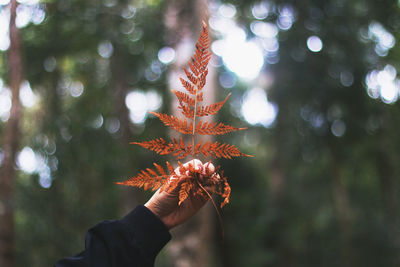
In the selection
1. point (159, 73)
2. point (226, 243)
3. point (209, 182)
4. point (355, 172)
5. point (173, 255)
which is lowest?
point (226, 243)

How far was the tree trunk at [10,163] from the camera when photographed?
4.43m

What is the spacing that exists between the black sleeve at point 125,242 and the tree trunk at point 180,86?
6.93ft

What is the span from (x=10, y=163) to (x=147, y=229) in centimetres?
391

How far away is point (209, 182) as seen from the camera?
1312 mm

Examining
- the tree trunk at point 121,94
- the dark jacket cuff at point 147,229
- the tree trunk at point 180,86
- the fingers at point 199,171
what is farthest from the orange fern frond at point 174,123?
the tree trunk at point 121,94

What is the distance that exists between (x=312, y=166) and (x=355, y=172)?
5.91 feet

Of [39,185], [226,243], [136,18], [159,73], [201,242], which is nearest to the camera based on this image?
[201,242]

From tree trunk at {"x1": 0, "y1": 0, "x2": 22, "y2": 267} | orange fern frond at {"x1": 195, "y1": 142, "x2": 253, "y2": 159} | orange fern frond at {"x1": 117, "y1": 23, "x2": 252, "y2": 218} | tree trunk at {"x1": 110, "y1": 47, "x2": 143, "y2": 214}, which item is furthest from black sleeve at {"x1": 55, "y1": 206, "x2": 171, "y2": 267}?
tree trunk at {"x1": 110, "y1": 47, "x2": 143, "y2": 214}

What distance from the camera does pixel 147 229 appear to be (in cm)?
136

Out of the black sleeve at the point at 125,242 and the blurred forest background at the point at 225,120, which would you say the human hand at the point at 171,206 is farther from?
the blurred forest background at the point at 225,120

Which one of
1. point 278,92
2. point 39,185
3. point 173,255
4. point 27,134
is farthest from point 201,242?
point 278,92

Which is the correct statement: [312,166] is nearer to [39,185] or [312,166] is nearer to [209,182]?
[39,185]

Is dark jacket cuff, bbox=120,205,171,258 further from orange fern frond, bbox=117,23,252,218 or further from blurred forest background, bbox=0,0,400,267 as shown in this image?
blurred forest background, bbox=0,0,400,267

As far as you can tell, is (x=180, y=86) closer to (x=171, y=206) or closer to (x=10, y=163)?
(x=171, y=206)
